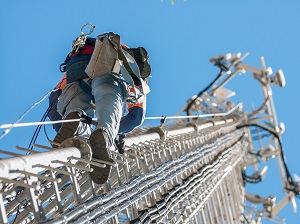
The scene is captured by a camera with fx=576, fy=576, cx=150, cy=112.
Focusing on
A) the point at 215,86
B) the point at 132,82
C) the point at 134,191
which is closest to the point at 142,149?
the point at 132,82

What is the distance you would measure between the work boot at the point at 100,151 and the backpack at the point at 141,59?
1.88 metres

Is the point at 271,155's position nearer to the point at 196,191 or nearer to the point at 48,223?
the point at 196,191

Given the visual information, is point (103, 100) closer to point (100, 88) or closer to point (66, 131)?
point (100, 88)

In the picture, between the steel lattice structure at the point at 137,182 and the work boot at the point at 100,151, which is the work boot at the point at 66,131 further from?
the work boot at the point at 100,151

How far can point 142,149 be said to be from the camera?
7566 millimetres

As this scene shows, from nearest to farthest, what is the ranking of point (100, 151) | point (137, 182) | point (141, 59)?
point (100, 151) → point (137, 182) → point (141, 59)

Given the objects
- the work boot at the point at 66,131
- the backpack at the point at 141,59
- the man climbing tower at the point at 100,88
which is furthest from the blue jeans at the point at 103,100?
the backpack at the point at 141,59

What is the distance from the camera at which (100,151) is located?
18.0 ft

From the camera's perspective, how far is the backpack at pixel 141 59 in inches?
281

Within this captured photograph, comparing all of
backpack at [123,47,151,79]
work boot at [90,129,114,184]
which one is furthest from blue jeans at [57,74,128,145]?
backpack at [123,47,151,79]

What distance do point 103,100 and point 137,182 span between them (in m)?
0.94

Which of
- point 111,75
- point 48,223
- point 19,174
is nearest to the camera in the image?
point 48,223

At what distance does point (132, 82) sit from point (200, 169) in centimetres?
424

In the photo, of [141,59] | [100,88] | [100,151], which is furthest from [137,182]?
[141,59]
